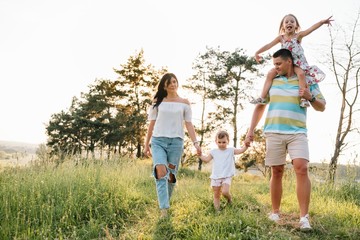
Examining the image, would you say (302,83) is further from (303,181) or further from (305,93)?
(303,181)

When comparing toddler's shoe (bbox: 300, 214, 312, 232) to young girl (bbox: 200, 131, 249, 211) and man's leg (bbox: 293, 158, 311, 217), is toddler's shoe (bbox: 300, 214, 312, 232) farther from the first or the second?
young girl (bbox: 200, 131, 249, 211)

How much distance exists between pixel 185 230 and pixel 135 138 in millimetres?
28494

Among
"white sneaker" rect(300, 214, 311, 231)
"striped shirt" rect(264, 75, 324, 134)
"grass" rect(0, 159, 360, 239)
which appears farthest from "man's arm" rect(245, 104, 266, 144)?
"white sneaker" rect(300, 214, 311, 231)

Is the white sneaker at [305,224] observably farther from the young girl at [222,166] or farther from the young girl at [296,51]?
the young girl at [296,51]

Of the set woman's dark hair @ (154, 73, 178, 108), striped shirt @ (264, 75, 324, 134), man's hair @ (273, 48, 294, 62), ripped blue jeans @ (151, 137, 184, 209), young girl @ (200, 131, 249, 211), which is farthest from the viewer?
woman's dark hair @ (154, 73, 178, 108)

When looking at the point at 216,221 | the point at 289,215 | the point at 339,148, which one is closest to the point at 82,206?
the point at 216,221

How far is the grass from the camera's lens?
13.8ft

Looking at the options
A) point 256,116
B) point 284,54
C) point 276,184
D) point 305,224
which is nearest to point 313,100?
point 284,54

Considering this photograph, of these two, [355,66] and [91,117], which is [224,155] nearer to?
[355,66]

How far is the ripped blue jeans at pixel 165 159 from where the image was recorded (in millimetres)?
4852

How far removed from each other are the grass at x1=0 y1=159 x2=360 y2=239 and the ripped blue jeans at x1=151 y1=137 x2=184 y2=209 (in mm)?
312

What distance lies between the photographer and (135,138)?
32469 mm

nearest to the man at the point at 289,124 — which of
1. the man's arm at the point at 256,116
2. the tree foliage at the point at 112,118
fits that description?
the man's arm at the point at 256,116

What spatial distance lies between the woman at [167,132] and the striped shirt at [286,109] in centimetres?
120
